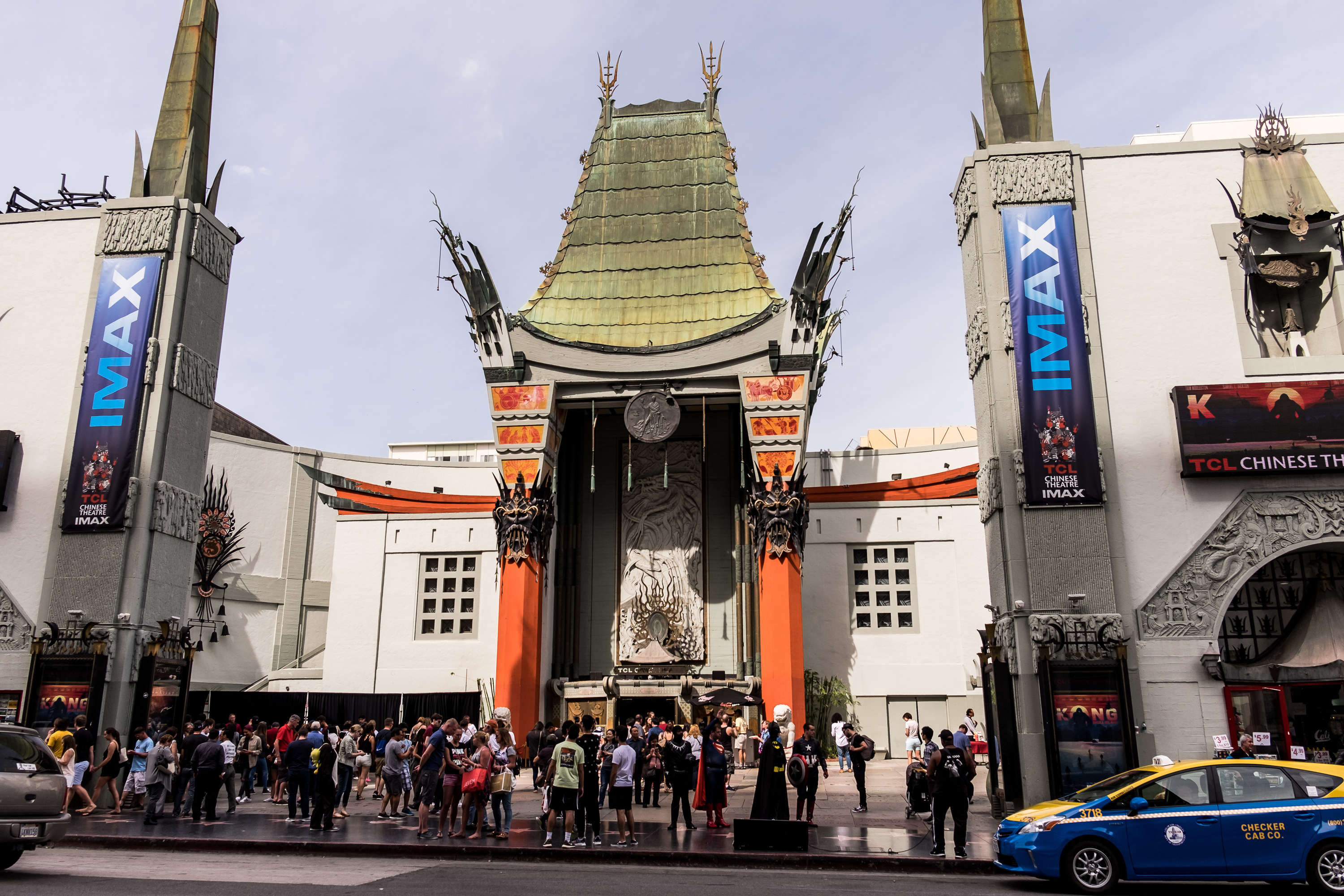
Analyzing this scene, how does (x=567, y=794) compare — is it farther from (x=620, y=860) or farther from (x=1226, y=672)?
(x=1226, y=672)

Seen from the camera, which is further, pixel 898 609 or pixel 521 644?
pixel 898 609

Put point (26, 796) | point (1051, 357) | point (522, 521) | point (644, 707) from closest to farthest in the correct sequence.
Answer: point (26, 796) < point (1051, 357) < point (644, 707) < point (522, 521)

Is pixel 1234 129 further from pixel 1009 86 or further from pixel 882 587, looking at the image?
pixel 882 587

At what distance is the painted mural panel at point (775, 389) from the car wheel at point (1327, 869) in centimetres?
2145

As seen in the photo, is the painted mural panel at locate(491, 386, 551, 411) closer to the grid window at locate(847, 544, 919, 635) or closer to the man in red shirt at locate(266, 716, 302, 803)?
the grid window at locate(847, 544, 919, 635)

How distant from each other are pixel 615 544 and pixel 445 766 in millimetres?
19791

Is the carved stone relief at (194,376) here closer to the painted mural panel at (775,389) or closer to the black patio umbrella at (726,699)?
the painted mural panel at (775,389)

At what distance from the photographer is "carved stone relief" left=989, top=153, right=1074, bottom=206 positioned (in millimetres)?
19109

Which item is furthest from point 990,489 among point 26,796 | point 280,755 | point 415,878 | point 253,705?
point 253,705

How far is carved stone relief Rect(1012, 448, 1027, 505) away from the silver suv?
14690mm

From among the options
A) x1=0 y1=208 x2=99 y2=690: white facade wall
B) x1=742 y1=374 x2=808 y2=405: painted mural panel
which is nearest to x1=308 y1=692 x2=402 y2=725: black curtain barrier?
x1=0 y1=208 x2=99 y2=690: white facade wall

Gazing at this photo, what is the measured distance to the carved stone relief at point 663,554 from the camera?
109 ft

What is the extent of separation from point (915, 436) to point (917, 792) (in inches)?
1580

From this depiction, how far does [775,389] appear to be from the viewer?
31141 mm
